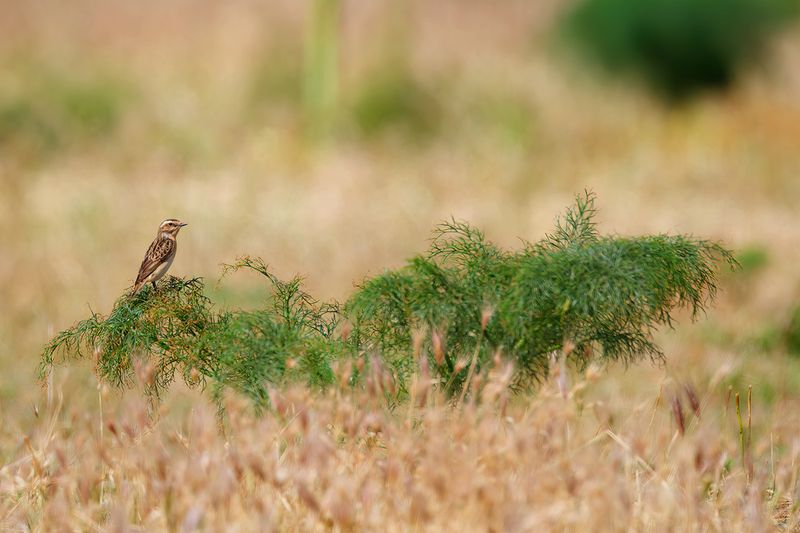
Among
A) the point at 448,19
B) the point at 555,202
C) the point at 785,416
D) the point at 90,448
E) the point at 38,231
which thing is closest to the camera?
the point at 90,448

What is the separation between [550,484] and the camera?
7.63ft

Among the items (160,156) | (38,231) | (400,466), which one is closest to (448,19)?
(160,156)

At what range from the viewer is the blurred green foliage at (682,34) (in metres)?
14.6

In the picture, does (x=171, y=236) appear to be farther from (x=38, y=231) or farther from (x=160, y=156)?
(x=160, y=156)

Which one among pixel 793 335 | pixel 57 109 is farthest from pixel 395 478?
pixel 57 109

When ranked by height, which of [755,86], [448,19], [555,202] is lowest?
[555,202]

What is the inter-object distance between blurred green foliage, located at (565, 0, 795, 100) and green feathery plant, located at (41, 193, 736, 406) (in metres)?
11.9

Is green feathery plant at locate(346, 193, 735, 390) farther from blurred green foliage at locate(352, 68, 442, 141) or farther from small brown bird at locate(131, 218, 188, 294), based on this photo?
→ blurred green foliage at locate(352, 68, 442, 141)

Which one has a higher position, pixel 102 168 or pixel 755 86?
pixel 755 86

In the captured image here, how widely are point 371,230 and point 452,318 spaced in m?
5.26

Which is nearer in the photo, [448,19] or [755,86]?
[755,86]

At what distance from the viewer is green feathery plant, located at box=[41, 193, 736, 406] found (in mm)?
2877

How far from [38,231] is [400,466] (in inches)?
247

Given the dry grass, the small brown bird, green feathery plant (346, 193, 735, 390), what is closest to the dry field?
the dry grass
